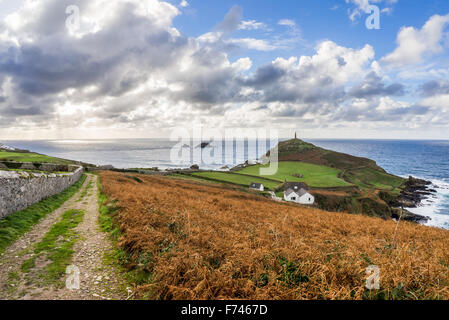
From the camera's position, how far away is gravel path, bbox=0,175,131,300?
478 cm

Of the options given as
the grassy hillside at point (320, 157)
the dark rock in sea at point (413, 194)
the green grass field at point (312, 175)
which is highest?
the grassy hillside at point (320, 157)

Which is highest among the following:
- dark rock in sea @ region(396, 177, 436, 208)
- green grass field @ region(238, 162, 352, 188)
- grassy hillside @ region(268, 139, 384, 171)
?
grassy hillside @ region(268, 139, 384, 171)

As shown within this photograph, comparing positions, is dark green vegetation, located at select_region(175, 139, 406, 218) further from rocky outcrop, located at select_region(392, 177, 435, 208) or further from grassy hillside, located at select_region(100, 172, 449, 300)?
grassy hillside, located at select_region(100, 172, 449, 300)

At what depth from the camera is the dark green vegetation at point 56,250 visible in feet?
18.6

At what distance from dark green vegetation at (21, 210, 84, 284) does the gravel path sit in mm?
131

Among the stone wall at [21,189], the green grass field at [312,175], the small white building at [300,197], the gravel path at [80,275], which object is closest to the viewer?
the gravel path at [80,275]

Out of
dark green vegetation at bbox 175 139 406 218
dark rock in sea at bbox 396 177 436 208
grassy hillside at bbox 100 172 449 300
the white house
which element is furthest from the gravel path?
dark rock in sea at bbox 396 177 436 208

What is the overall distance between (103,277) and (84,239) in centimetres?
361

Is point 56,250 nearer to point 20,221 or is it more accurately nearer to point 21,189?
point 20,221

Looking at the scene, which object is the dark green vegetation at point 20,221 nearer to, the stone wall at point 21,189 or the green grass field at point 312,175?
the stone wall at point 21,189

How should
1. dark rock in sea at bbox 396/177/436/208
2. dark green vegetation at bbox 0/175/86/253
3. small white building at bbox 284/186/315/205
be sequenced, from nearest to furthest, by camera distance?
1. dark green vegetation at bbox 0/175/86/253
2. small white building at bbox 284/186/315/205
3. dark rock in sea at bbox 396/177/436/208

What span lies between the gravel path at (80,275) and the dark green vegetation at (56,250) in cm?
13

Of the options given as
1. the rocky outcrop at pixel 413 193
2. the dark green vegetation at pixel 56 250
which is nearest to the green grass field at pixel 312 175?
the rocky outcrop at pixel 413 193
